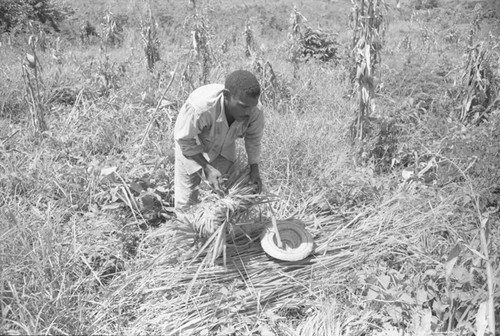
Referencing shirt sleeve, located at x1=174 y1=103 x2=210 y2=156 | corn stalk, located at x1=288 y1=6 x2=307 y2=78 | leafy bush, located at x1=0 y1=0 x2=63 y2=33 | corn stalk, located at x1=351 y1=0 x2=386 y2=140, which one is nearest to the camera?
shirt sleeve, located at x1=174 y1=103 x2=210 y2=156

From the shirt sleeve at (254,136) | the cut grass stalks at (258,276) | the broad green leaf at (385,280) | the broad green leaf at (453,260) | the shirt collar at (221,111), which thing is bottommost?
the cut grass stalks at (258,276)

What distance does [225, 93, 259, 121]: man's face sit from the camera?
1.97 metres

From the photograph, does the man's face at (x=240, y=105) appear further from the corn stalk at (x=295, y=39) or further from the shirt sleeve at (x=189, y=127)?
the corn stalk at (x=295, y=39)

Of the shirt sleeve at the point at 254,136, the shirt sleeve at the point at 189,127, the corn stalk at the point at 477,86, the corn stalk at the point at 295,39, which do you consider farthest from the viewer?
the corn stalk at the point at 295,39

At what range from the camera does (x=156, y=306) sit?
204cm

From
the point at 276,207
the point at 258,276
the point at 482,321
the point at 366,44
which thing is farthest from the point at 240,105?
the point at 366,44

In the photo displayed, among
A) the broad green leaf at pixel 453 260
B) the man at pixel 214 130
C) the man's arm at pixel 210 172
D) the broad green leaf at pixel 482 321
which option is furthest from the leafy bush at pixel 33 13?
the broad green leaf at pixel 482 321

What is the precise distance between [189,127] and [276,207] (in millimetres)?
1048

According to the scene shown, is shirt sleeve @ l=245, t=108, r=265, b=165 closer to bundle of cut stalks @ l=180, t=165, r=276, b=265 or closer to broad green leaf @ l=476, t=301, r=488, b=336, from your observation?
bundle of cut stalks @ l=180, t=165, r=276, b=265

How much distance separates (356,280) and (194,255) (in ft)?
3.19

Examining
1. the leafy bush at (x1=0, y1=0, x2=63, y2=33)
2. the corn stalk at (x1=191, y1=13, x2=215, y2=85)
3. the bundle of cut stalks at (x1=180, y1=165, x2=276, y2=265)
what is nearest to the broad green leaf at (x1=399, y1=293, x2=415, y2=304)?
the bundle of cut stalks at (x1=180, y1=165, x2=276, y2=265)

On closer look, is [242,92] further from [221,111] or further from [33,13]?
[33,13]

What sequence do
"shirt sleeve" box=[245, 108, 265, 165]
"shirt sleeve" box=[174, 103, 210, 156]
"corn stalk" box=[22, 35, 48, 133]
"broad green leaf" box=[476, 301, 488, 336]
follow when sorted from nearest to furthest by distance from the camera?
"broad green leaf" box=[476, 301, 488, 336] → "shirt sleeve" box=[174, 103, 210, 156] → "shirt sleeve" box=[245, 108, 265, 165] → "corn stalk" box=[22, 35, 48, 133]

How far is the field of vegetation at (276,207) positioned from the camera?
6.41ft
